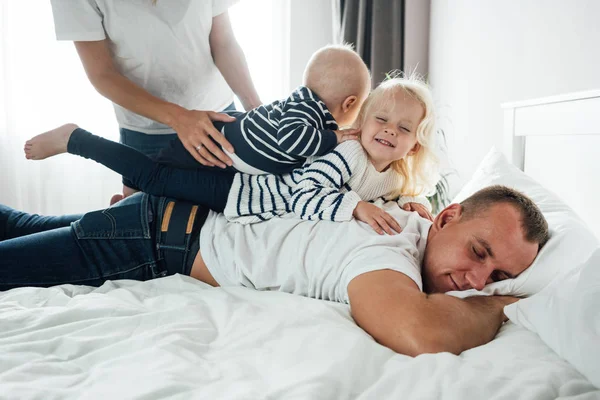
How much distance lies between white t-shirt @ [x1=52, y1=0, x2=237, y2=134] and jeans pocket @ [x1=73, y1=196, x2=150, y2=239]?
608mm

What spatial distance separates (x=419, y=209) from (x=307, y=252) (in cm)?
48

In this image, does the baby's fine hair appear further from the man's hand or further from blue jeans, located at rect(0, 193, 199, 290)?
blue jeans, located at rect(0, 193, 199, 290)

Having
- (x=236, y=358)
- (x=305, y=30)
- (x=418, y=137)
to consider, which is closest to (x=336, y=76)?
(x=418, y=137)

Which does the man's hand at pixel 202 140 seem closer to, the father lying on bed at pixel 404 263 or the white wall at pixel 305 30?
the father lying on bed at pixel 404 263

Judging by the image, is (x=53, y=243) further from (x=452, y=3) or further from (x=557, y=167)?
(x=452, y=3)

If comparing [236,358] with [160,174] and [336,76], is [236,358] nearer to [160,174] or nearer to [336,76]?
[160,174]

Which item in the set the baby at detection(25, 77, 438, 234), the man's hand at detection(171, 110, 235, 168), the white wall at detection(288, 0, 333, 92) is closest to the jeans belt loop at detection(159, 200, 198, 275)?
the baby at detection(25, 77, 438, 234)

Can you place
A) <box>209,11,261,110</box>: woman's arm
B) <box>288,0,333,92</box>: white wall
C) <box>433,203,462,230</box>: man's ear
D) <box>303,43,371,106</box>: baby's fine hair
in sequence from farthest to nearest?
<box>288,0,333,92</box>: white wall
<box>209,11,261,110</box>: woman's arm
<box>303,43,371,106</box>: baby's fine hair
<box>433,203,462,230</box>: man's ear

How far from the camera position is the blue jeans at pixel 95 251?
4.56 ft

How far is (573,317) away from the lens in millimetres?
884

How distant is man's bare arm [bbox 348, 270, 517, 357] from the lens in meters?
0.94

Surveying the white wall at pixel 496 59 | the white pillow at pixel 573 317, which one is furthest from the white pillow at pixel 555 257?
the white wall at pixel 496 59

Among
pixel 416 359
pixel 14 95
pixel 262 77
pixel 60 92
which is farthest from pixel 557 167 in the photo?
pixel 14 95

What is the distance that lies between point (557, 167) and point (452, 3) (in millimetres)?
1711
